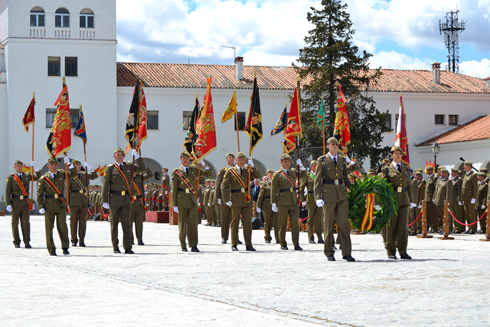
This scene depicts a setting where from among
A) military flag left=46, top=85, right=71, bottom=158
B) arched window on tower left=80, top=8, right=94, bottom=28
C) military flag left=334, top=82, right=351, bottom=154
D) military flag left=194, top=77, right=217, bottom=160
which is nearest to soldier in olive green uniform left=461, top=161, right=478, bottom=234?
military flag left=334, top=82, right=351, bottom=154

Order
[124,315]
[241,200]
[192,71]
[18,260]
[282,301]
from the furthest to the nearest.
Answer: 1. [192,71]
2. [241,200]
3. [18,260]
4. [282,301]
5. [124,315]

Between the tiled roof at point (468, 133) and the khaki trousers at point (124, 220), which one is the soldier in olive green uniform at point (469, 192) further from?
the tiled roof at point (468, 133)

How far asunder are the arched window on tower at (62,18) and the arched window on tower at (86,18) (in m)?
0.87

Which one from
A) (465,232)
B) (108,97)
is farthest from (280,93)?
(465,232)

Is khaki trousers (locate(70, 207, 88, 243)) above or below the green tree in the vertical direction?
below

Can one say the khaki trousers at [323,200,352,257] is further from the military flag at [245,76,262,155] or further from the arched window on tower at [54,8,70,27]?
the arched window on tower at [54,8,70,27]

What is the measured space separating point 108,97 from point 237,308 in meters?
40.6

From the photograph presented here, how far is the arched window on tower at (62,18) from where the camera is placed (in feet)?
153

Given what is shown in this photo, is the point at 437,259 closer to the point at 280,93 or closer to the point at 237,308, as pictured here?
the point at 237,308

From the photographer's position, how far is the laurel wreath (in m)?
11.8

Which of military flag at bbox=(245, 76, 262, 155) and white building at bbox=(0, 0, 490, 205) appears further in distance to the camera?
white building at bbox=(0, 0, 490, 205)

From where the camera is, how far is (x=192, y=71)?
49906 millimetres

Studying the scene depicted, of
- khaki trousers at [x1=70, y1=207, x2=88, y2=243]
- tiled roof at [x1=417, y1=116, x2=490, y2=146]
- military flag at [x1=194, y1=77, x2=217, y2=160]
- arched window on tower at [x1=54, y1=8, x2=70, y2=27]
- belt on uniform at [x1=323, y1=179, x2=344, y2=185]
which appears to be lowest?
khaki trousers at [x1=70, y1=207, x2=88, y2=243]

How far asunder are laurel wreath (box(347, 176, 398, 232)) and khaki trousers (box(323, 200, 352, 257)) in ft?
0.80
